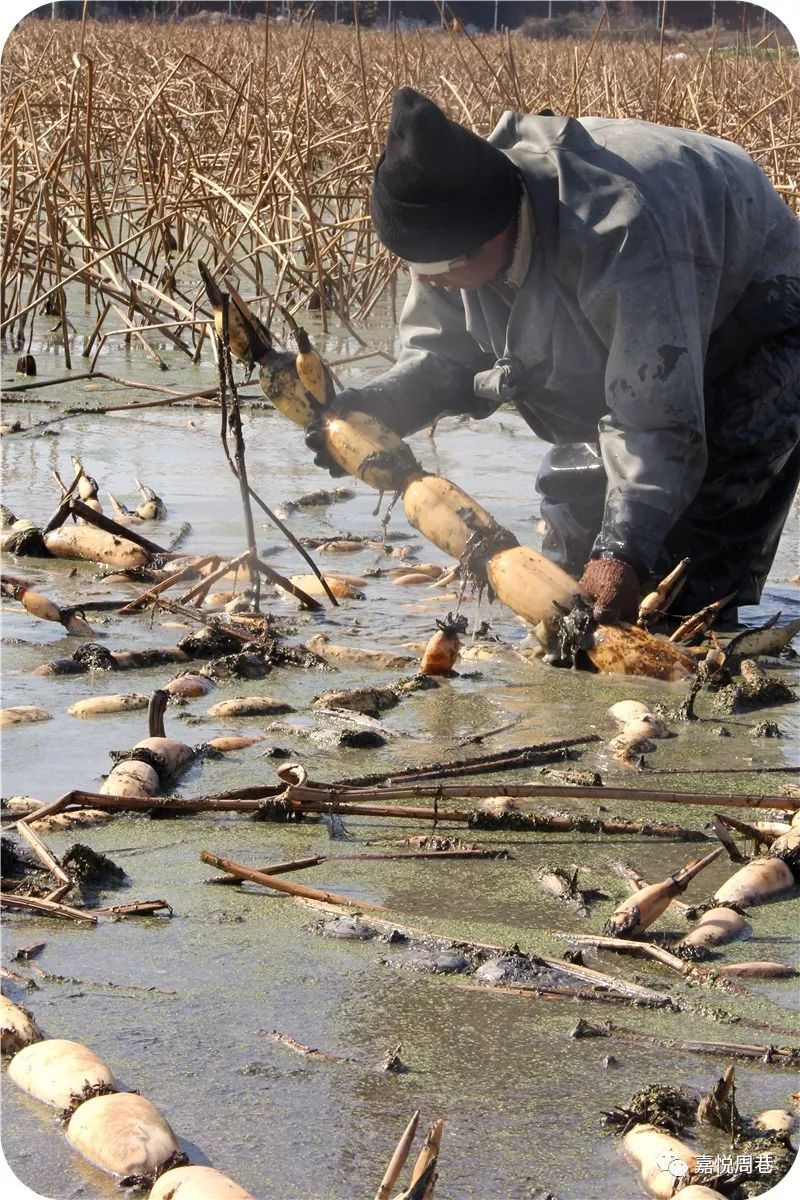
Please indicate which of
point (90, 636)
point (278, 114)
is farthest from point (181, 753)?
point (278, 114)

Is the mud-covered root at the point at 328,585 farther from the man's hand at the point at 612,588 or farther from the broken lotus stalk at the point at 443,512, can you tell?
the man's hand at the point at 612,588

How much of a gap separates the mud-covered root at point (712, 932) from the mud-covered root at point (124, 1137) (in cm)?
82

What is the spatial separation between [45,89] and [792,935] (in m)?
7.78

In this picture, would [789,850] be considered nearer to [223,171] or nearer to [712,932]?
[712,932]

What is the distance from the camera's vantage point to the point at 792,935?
7.32 ft

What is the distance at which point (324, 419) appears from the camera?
3934 millimetres

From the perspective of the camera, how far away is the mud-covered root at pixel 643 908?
2160 mm

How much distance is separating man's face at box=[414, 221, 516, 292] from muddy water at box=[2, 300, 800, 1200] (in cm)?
85

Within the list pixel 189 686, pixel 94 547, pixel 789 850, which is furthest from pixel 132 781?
pixel 94 547

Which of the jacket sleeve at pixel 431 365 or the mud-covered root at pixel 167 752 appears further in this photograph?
the jacket sleeve at pixel 431 365

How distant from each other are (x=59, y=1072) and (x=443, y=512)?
2.20 meters

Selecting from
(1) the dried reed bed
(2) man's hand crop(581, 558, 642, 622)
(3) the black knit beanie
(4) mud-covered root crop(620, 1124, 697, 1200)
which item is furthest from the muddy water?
(1) the dried reed bed

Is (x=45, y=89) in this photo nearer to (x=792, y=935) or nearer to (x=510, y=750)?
(x=510, y=750)

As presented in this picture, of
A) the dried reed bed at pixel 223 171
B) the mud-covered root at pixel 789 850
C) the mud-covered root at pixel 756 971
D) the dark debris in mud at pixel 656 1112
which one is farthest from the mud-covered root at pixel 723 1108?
the dried reed bed at pixel 223 171
